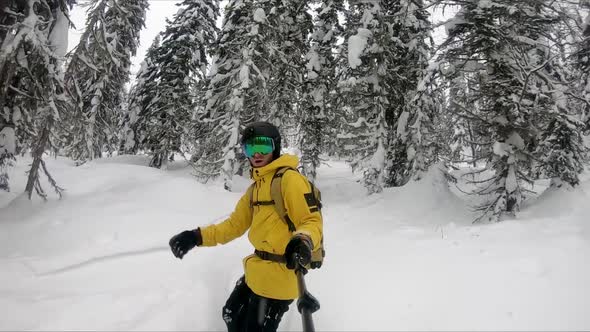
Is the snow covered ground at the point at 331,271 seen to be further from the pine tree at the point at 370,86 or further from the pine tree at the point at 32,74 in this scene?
the pine tree at the point at 370,86

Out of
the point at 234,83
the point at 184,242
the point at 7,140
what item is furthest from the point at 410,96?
the point at 184,242

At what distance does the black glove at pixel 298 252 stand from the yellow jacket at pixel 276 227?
210 millimetres

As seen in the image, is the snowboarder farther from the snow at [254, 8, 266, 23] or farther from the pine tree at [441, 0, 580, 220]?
the snow at [254, 8, 266, 23]

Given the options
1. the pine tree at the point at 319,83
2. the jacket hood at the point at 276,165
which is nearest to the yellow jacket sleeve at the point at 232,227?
the jacket hood at the point at 276,165

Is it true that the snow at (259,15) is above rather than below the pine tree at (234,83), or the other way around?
above

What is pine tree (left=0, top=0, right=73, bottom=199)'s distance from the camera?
24.5ft

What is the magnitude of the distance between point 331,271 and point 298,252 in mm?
3187

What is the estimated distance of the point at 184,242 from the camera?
3553mm

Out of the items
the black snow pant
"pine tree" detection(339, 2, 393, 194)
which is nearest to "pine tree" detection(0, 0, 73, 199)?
the black snow pant

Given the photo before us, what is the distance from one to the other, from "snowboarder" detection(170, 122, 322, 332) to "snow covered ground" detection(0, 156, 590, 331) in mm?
1107

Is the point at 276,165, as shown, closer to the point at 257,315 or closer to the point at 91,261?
the point at 257,315

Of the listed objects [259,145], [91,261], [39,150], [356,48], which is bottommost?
[91,261]

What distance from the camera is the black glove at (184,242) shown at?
3506mm

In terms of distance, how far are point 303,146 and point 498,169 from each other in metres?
11.7
